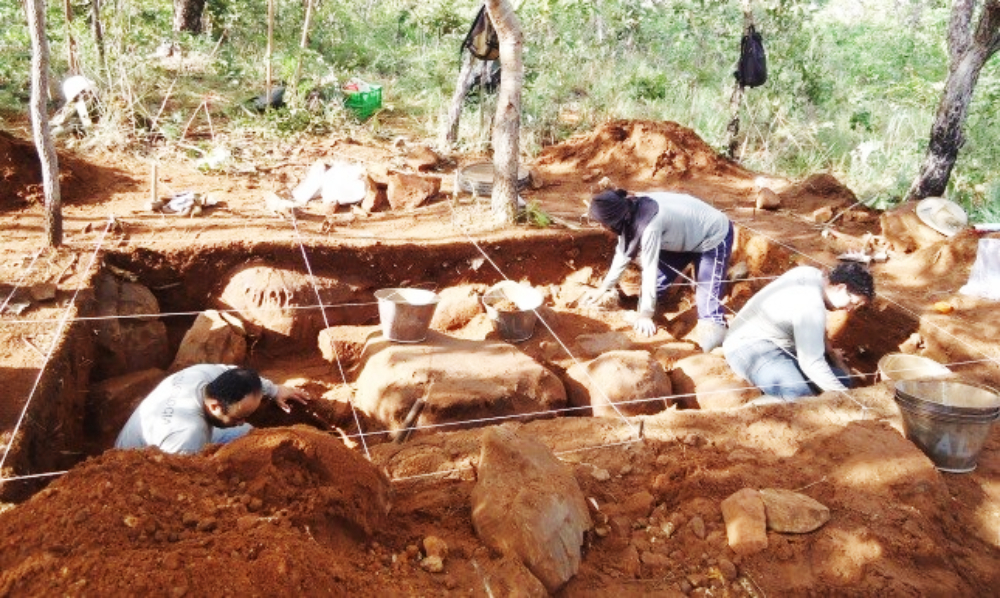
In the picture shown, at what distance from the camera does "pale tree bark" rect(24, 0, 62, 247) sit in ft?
13.8

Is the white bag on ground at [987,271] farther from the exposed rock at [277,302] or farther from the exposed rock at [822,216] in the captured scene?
the exposed rock at [277,302]

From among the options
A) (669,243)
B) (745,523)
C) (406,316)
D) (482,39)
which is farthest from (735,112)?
(745,523)

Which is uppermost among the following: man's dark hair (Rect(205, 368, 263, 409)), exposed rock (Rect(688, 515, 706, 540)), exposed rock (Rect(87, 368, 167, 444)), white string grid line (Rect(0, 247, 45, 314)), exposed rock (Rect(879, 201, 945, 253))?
exposed rock (Rect(879, 201, 945, 253))

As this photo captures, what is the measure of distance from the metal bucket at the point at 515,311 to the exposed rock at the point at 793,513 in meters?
2.45

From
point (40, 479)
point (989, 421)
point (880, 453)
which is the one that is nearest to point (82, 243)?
point (40, 479)

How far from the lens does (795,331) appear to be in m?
3.60

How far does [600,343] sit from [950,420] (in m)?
2.32

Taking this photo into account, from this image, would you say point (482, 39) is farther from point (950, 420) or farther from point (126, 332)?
point (950, 420)

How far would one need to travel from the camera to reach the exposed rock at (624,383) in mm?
4047

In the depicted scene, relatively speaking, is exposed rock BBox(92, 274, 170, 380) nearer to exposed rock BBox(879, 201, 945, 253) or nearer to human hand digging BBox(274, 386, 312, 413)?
human hand digging BBox(274, 386, 312, 413)

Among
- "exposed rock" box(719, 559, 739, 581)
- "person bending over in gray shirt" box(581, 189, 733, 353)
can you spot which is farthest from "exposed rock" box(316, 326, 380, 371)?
"exposed rock" box(719, 559, 739, 581)

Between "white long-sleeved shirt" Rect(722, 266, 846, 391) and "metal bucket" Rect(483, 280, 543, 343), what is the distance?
1.34 m

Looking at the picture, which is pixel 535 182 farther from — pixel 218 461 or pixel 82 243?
pixel 218 461

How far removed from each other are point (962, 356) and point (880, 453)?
2.00 m
